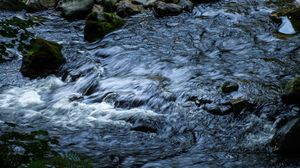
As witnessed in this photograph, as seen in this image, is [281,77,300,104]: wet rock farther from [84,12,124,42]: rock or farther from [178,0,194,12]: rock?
[178,0,194,12]: rock

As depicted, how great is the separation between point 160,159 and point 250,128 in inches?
73.9

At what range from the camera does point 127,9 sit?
50.8 ft

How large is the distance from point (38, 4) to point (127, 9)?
420 centimetres

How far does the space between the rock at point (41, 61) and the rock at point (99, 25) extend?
2134 millimetres

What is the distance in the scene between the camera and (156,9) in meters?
15.2

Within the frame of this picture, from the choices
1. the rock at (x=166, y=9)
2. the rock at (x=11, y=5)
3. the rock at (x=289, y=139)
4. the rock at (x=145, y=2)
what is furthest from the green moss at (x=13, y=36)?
the rock at (x=289, y=139)

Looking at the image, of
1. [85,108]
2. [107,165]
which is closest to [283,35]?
[85,108]

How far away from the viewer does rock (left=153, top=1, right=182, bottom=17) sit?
1503 cm

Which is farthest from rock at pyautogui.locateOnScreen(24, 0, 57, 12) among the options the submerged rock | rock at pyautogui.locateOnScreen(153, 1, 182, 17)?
rock at pyautogui.locateOnScreen(153, 1, 182, 17)

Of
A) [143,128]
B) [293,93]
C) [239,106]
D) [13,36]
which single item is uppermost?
[293,93]

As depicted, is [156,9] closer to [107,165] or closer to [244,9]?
[244,9]

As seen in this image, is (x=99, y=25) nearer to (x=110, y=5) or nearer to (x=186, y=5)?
(x=110, y=5)

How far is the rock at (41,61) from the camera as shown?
11.1 metres

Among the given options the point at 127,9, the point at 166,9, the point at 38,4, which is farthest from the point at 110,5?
the point at 38,4
